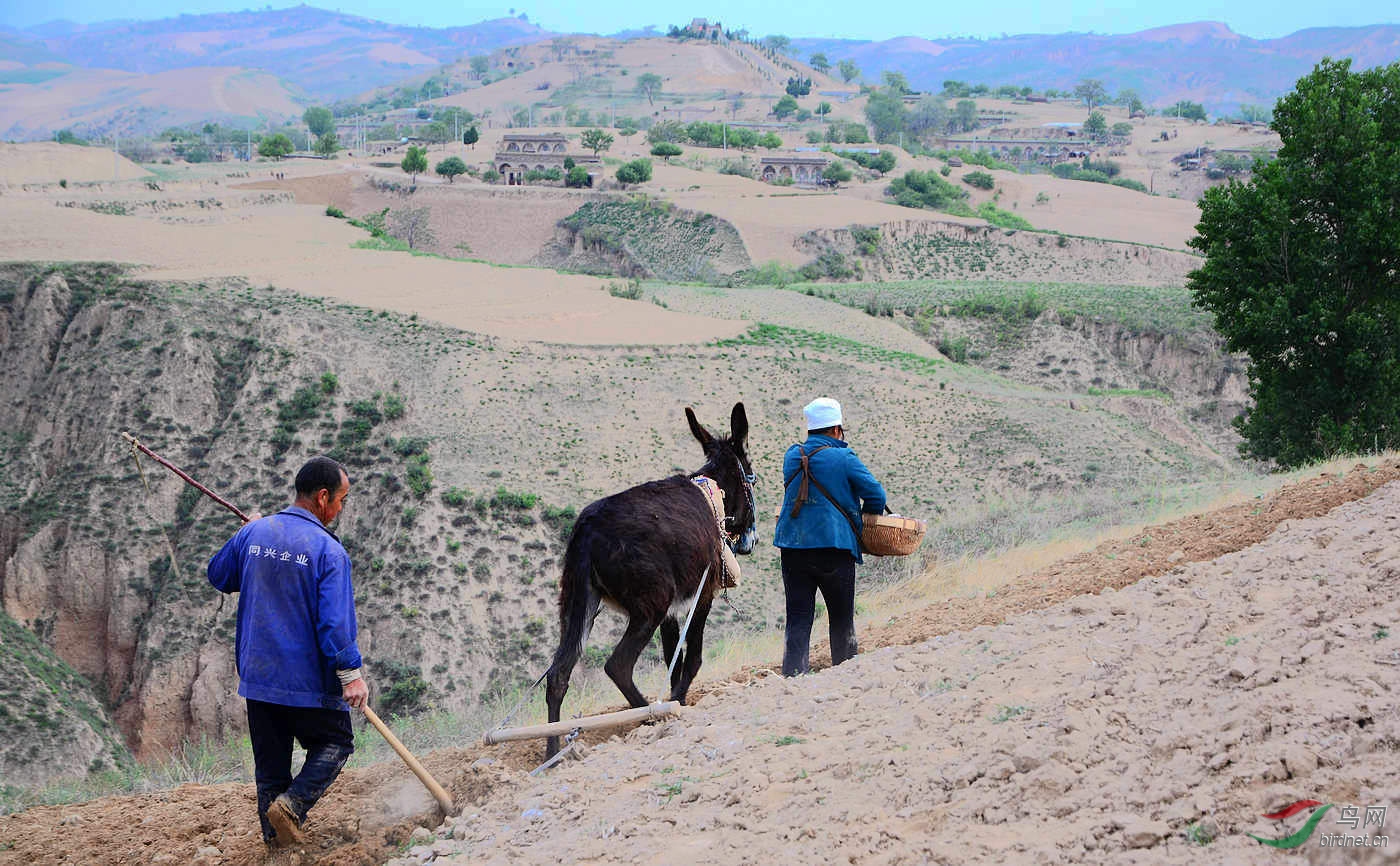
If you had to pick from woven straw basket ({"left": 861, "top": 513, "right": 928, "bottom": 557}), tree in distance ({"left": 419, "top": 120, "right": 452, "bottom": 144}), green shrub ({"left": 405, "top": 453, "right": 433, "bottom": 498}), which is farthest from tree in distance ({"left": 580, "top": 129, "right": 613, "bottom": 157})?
woven straw basket ({"left": 861, "top": 513, "right": 928, "bottom": 557})

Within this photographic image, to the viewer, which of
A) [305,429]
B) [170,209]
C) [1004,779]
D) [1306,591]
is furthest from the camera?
[170,209]

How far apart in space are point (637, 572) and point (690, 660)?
852 millimetres

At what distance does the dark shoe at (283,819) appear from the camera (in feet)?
17.5

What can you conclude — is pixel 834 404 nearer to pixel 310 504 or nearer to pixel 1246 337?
pixel 310 504

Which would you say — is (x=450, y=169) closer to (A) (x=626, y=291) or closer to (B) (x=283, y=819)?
(A) (x=626, y=291)

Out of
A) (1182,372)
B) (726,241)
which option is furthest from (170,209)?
(1182,372)

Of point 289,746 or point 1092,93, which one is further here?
point 1092,93

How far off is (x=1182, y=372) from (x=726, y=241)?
2853 cm

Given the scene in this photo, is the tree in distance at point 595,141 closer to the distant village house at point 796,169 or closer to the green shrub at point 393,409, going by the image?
the distant village house at point 796,169

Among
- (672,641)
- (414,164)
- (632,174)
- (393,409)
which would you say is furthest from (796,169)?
(672,641)

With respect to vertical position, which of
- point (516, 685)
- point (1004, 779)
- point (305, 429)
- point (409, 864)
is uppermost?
point (1004, 779)

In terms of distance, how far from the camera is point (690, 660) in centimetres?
699

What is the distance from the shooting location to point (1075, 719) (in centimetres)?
442

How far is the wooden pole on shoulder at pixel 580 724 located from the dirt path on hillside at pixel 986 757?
0.14 meters
